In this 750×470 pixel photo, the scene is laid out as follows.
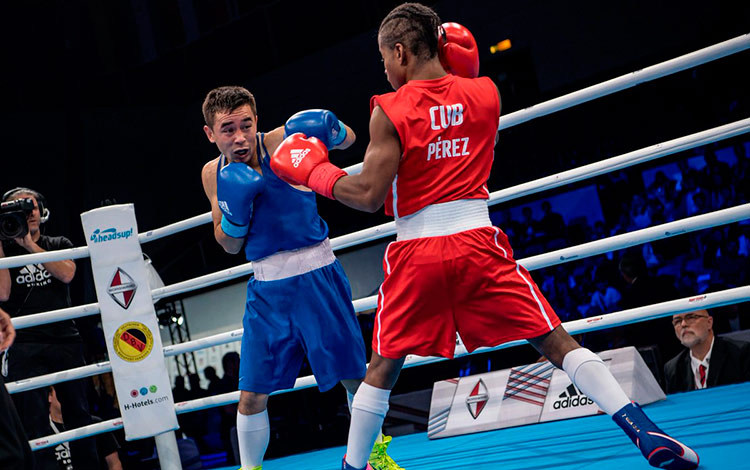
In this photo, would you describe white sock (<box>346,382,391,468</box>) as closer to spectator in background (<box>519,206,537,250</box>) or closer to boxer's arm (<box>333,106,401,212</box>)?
boxer's arm (<box>333,106,401,212</box>)

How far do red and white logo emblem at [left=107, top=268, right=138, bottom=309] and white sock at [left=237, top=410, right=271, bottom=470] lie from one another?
3.30 ft

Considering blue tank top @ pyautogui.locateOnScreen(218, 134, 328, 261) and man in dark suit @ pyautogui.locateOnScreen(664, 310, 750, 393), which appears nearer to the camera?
blue tank top @ pyautogui.locateOnScreen(218, 134, 328, 261)

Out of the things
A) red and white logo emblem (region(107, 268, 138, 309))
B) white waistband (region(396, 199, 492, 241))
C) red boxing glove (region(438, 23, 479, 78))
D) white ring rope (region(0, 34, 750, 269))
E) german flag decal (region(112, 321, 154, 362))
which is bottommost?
german flag decal (region(112, 321, 154, 362))

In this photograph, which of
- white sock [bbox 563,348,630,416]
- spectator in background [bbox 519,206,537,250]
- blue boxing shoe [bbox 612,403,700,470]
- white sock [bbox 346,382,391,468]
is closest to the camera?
blue boxing shoe [bbox 612,403,700,470]

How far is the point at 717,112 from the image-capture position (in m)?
6.44

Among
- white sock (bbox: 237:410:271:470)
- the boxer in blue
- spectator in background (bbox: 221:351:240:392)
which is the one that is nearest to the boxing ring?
the boxer in blue

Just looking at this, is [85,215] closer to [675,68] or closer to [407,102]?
[407,102]

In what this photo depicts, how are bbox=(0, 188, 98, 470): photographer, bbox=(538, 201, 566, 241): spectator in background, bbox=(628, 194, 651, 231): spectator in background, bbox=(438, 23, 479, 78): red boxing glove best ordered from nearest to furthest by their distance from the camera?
bbox=(438, 23, 479, 78): red boxing glove → bbox=(0, 188, 98, 470): photographer → bbox=(628, 194, 651, 231): spectator in background → bbox=(538, 201, 566, 241): spectator in background

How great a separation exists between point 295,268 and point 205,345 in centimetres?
89

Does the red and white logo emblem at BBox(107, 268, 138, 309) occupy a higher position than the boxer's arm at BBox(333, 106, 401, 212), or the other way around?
the boxer's arm at BBox(333, 106, 401, 212)

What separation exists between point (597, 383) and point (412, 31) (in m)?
0.97

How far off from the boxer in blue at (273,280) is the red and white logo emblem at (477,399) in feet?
2.21

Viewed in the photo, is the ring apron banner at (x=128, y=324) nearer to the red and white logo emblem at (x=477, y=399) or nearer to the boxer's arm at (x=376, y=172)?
the red and white logo emblem at (x=477, y=399)

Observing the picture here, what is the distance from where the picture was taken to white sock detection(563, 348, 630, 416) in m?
1.68
